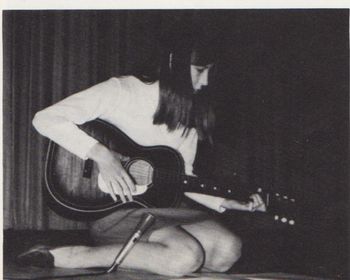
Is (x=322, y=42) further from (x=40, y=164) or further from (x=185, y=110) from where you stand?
(x=40, y=164)

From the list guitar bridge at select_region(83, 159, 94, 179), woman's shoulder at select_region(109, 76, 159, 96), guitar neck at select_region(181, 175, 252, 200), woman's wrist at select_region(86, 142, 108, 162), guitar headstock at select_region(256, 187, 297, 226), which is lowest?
guitar headstock at select_region(256, 187, 297, 226)

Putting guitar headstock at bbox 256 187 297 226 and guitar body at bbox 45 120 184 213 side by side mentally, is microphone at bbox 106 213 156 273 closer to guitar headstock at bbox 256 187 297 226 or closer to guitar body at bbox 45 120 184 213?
guitar body at bbox 45 120 184 213

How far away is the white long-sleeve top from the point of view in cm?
154

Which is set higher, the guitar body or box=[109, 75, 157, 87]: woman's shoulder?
box=[109, 75, 157, 87]: woman's shoulder

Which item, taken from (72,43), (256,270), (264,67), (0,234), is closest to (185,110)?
(264,67)

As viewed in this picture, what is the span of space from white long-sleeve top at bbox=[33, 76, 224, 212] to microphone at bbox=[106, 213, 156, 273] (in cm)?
14

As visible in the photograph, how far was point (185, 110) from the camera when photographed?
5.26 ft

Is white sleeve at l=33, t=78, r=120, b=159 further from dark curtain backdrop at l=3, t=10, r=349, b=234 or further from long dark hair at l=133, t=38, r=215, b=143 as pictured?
long dark hair at l=133, t=38, r=215, b=143

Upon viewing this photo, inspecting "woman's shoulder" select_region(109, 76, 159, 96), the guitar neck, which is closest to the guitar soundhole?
the guitar neck

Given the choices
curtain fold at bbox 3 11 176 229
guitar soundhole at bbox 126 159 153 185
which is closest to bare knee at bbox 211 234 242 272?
guitar soundhole at bbox 126 159 153 185

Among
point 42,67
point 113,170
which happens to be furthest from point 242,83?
point 42,67

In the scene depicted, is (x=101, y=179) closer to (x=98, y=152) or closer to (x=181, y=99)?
(x=98, y=152)

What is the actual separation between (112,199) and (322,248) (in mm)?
649

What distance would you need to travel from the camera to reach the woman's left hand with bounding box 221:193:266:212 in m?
1.56
